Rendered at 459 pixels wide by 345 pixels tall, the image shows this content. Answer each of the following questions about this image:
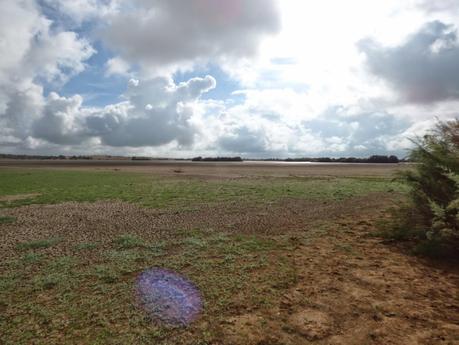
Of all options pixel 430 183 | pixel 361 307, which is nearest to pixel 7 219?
pixel 361 307

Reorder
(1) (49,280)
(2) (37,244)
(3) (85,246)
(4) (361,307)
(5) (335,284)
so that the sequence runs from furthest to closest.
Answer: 1. (2) (37,244)
2. (3) (85,246)
3. (1) (49,280)
4. (5) (335,284)
5. (4) (361,307)

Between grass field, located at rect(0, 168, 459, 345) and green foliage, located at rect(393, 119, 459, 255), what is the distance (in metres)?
1.13

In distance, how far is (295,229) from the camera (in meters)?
10.7

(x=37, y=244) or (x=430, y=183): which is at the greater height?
(x=430, y=183)

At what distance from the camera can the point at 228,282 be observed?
601 cm

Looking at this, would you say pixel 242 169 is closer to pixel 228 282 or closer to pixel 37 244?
pixel 37 244

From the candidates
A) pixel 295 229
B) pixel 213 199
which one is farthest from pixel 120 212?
pixel 295 229

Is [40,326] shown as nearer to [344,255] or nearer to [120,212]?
[344,255]

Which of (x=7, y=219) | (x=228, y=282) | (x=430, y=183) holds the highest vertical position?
(x=430, y=183)

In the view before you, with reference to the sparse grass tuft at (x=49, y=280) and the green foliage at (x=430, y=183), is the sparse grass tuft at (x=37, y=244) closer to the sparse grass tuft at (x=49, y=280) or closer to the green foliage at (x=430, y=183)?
the sparse grass tuft at (x=49, y=280)

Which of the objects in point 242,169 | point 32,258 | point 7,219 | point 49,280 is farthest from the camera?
point 242,169

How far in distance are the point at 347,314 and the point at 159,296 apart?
3.11m

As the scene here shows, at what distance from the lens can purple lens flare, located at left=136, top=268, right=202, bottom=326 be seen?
4.75 meters

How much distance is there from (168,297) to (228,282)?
1202 mm
